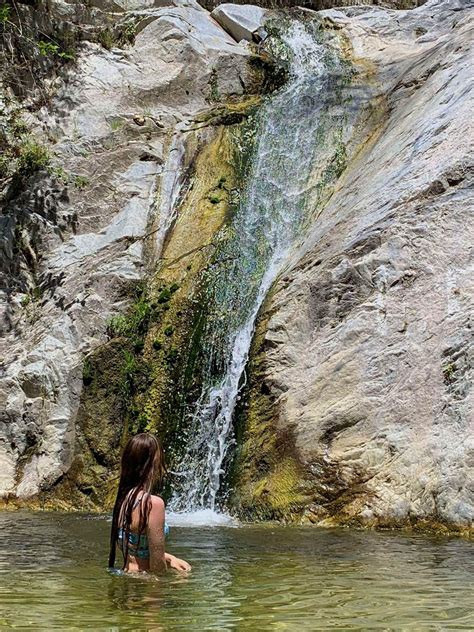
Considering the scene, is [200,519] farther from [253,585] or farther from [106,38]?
[106,38]

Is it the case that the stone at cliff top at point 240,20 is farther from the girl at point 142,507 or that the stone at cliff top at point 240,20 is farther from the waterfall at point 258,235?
the girl at point 142,507

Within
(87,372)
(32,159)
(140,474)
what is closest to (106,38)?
(32,159)

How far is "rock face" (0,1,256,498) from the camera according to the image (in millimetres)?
13141

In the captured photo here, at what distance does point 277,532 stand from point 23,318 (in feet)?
25.2

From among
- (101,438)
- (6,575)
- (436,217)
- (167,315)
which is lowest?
(6,575)

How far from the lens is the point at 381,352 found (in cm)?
1052

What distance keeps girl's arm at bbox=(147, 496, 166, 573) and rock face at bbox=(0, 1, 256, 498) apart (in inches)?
281

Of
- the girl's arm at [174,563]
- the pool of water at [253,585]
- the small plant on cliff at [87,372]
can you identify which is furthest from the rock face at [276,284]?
the girl's arm at [174,563]

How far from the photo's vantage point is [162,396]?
12.5 m

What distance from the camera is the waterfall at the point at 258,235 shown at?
448 inches

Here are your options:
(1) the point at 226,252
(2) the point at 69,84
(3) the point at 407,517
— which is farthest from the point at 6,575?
(2) the point at 69,84

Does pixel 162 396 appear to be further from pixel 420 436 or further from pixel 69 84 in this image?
pixel 69 84

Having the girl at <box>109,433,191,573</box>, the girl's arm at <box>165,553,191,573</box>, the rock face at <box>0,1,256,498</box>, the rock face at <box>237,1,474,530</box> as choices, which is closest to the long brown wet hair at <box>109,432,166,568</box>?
the girl at <box>109,433,191,573</box>

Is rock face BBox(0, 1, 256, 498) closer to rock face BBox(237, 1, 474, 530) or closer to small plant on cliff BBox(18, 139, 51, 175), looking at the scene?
small plant on cliff BBox(18, 139, 51, 175)
